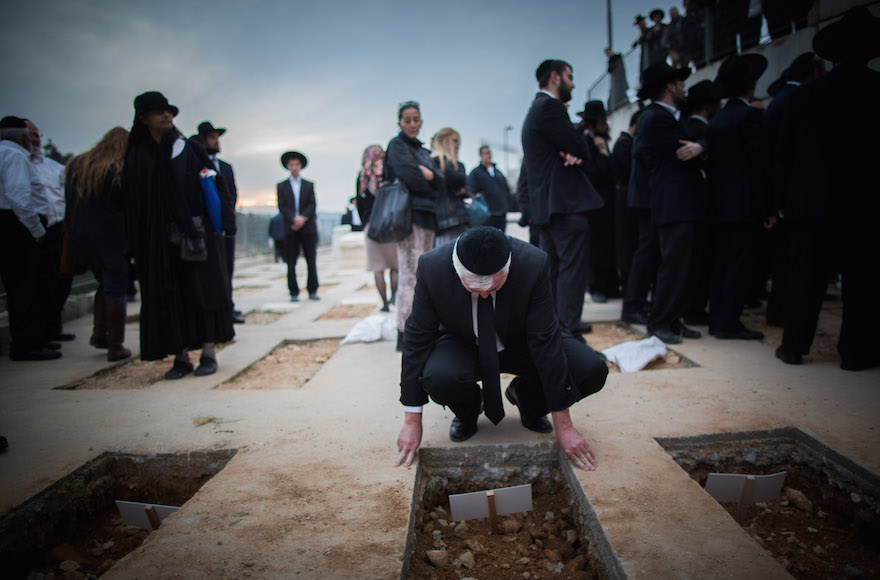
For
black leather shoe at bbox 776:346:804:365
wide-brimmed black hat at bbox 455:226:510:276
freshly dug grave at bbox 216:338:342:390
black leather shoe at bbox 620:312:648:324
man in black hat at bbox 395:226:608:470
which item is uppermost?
wide-brimmed black hat at bbox 455:226:510:276

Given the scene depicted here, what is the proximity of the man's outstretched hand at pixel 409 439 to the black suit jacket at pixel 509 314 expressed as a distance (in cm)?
7

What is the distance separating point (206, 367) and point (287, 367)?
637mm

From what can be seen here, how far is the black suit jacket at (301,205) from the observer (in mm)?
6465

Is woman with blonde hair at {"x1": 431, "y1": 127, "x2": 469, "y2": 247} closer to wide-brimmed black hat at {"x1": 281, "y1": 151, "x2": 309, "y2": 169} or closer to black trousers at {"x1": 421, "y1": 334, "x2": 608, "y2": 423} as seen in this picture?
black trousers at {"x1": 421, "y1": 334, "x2": 608, "y2": 423}

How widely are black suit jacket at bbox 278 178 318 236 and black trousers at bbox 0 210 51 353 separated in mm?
2848

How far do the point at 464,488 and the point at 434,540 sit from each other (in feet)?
1.16

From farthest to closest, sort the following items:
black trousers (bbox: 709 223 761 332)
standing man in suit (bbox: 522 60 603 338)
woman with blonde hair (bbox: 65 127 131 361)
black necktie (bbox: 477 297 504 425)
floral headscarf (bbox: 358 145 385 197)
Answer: floral headscarf (bbox: 358 145 385 197), black trousers (bbox: 709 223 761 332), woman with blonde hair (bbox: 65 127 131 361), standing man in suit (bbox: 522 60 603 338), black necktie (bbox: 477 297 504 425)

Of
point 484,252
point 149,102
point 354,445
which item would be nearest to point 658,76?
point 484,252

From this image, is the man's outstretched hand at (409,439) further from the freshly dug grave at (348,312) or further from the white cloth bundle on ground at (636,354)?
the freshly dug grave at (348,312)

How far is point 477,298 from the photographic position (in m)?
2.03

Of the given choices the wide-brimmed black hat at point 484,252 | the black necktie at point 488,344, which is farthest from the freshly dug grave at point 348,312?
the wide-brimmed black hat at point 484,252

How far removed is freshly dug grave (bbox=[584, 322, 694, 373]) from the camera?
3332 millimetres

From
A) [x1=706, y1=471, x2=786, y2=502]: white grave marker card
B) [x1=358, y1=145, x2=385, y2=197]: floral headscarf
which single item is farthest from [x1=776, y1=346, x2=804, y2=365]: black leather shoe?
[x1=358, y1=145, x2=385, y2=197]: floral headscarf

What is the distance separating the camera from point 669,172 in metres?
3.68
